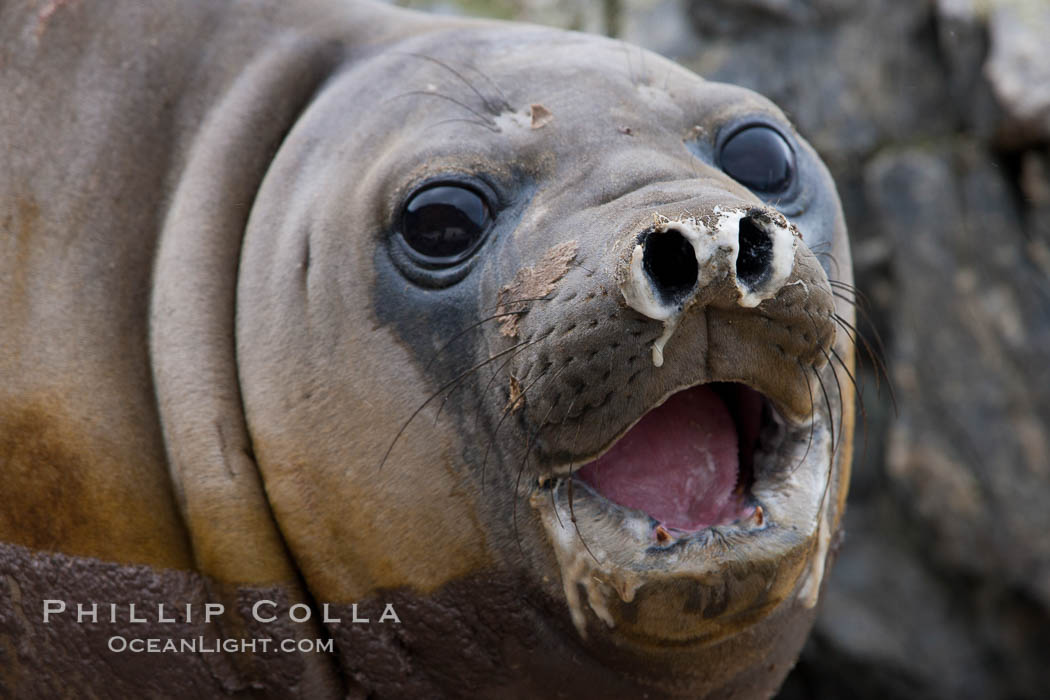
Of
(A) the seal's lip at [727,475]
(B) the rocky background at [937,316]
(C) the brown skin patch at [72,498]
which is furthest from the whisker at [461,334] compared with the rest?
(B) the rocky background at [937,316]

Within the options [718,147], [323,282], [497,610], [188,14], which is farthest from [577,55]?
[497,610]

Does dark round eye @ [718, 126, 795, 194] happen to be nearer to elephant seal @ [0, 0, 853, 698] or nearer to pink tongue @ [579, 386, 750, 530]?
elephant seal @ [0, 0, 853, 698]

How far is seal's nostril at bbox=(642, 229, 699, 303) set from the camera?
2008mm

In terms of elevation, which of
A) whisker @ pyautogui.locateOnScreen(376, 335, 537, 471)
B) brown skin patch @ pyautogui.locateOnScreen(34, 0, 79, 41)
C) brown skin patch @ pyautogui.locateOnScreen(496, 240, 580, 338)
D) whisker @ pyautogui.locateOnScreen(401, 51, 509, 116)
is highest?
brown skin patch @ pyautogui.locateOnScreen(34, 0, 79, 41)

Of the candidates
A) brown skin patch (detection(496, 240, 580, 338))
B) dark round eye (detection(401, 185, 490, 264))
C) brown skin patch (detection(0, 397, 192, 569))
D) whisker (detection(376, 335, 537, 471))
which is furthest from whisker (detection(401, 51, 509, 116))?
brown skin patch (detection(0, 397, 192, 569))

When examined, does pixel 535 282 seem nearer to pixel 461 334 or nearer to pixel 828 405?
pixel 461 334

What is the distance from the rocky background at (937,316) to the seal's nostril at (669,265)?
5.00m

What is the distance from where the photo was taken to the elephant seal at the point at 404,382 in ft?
7.32

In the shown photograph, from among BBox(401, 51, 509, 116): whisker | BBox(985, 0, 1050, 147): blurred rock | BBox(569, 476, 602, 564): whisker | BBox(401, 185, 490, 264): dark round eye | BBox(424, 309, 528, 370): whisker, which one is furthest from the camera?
BBox(985, 0, 1050, 147): blurred rock

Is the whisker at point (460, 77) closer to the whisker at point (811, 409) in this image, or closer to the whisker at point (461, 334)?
the whisker at point (461, 334)

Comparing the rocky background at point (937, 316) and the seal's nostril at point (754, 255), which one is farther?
the rocky background at point (937, 316)

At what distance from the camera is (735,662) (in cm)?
251

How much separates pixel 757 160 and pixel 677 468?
743 millimetres

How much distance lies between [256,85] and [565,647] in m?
1.52
